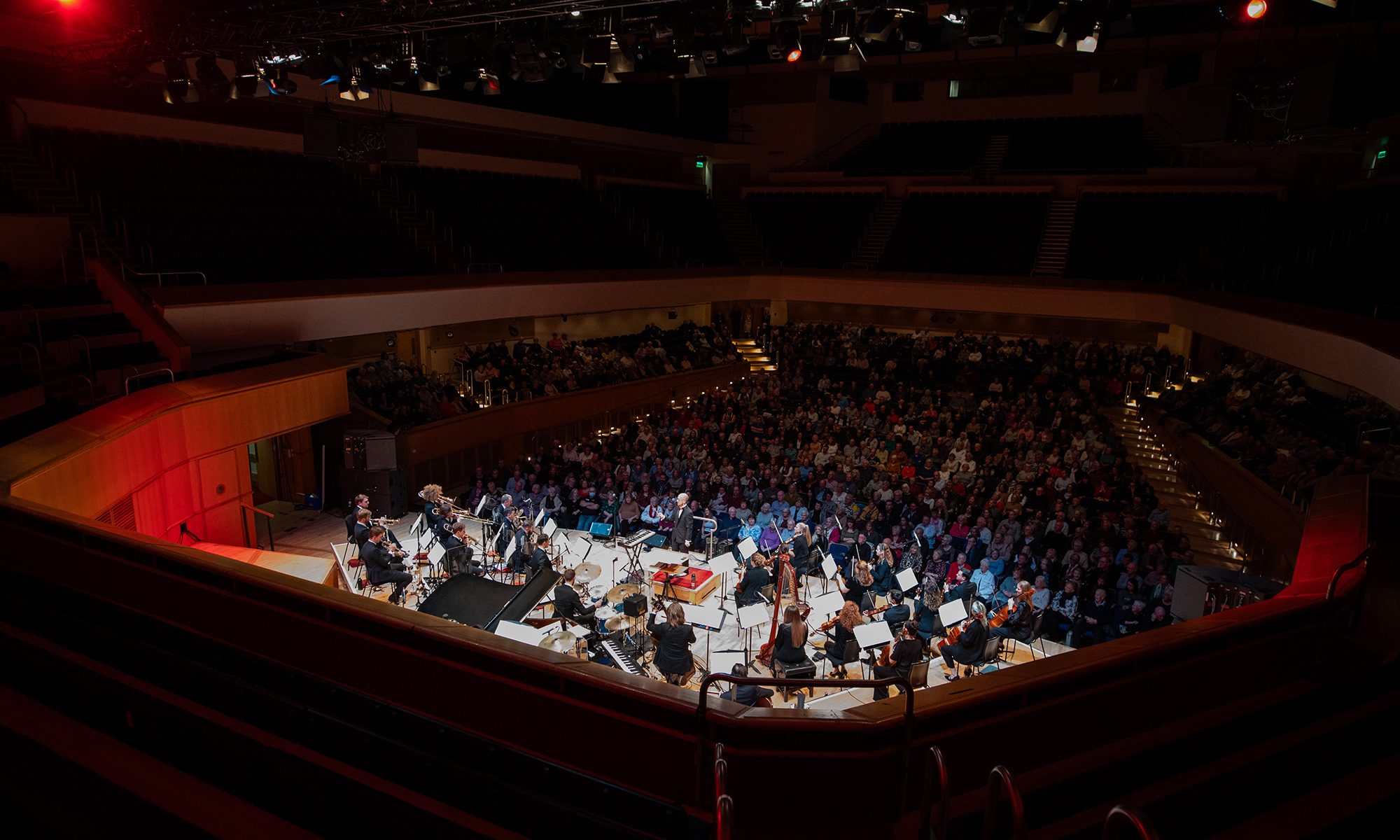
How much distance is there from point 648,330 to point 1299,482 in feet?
49.1

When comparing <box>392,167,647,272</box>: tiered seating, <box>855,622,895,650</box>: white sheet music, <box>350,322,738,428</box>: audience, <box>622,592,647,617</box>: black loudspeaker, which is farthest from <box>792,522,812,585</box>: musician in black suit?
<box>392,167,647,272</box>: tiered seating

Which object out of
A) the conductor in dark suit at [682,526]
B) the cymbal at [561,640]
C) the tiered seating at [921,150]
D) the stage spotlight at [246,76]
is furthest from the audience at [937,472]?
the tiered seating at [921,150]

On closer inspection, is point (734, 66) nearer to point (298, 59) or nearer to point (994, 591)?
point (298, 59)

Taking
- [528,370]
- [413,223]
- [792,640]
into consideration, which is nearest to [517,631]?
[792,640]

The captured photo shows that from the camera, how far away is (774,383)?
61.7 ft

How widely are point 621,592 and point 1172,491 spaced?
9.52m

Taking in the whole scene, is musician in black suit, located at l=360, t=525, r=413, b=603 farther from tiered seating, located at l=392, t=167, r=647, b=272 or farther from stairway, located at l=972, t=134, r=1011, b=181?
stairway, located at l=972, t=134, r=1011, b=181

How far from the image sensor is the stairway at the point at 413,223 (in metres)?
18.5

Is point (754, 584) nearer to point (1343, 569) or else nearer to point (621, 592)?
point (621, 592)

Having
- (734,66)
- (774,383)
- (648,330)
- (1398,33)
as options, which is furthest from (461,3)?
(1398,33)

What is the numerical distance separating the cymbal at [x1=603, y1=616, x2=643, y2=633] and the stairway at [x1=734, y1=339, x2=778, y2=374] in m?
13.8

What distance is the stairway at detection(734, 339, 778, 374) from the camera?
23.1m

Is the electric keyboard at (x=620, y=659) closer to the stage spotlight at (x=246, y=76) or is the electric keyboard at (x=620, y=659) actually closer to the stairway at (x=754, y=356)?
the stage spotlight at (x=246, y=76)

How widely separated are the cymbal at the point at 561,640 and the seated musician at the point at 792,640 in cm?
252
